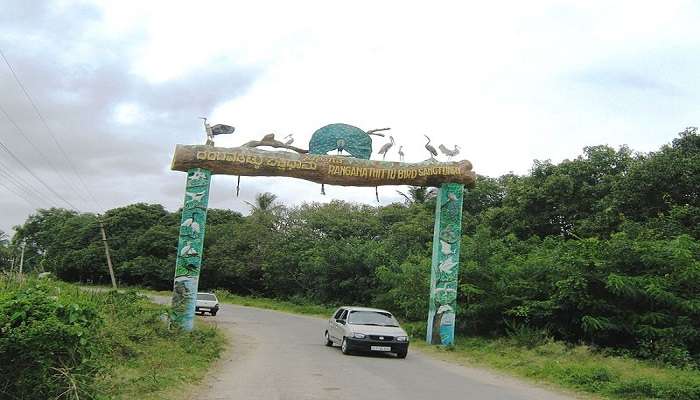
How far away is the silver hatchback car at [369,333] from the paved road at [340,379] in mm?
317

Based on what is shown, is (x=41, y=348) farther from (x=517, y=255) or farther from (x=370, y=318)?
(x=517, y=255)

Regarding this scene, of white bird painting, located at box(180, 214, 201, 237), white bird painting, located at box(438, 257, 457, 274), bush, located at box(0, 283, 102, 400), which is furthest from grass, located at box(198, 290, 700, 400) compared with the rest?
bush, located at box(0, 283, 102, 400)

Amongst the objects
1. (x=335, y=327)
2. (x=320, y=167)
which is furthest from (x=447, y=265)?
(x=320, y=167)

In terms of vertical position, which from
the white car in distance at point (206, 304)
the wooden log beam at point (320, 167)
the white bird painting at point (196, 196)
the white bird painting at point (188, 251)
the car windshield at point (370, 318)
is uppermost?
the wooden log beam at point (320, 167)

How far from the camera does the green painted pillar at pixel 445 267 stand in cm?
1906

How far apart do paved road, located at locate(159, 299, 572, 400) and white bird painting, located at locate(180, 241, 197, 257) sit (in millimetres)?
3192

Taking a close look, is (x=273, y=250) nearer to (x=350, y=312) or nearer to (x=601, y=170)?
(x=601, y=170)

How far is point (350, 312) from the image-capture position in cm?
1678

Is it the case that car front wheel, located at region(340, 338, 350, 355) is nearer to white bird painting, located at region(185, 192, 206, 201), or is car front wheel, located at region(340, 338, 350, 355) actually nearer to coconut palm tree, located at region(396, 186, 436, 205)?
white bird painting, located at region(185, 192, 206, 201)

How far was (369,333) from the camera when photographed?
15.5 m

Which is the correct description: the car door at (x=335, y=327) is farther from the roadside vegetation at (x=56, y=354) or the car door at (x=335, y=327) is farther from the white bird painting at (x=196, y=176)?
the roadside vegetation at (x=56, y=354)

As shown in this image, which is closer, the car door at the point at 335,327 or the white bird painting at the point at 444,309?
the car door at the point at 335,327

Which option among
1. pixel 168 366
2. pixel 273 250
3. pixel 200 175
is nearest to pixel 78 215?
pixel 273 250

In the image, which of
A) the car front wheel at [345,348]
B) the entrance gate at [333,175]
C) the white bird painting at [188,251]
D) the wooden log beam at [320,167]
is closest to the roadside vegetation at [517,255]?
the entrance gate at [333,175]
